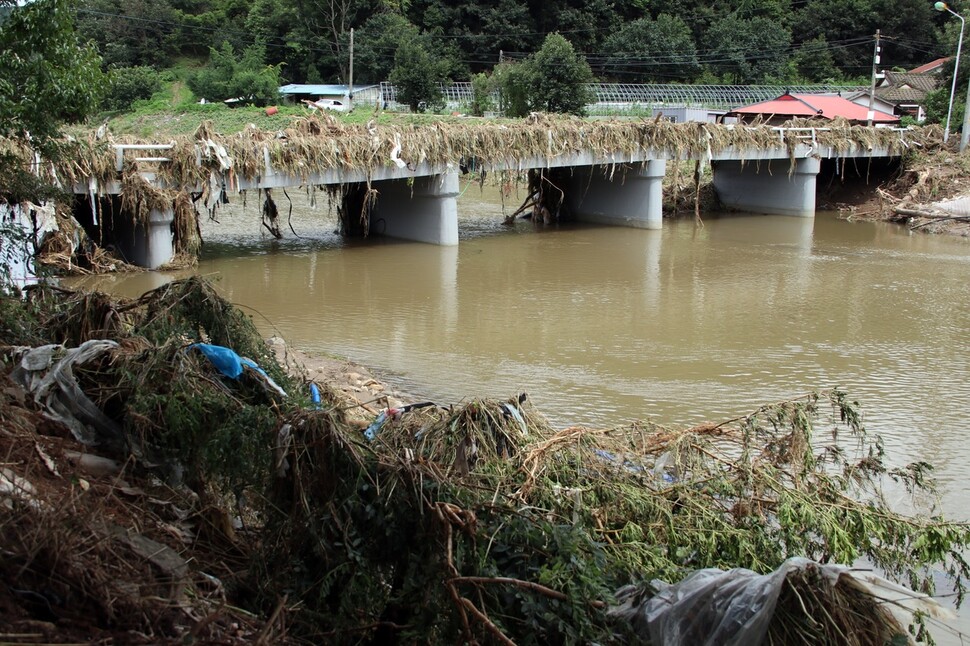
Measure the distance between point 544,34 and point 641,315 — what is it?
46118 millimetres

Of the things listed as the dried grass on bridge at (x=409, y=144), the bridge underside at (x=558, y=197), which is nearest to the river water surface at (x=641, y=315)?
the bridge underside at (x=558, y=197)

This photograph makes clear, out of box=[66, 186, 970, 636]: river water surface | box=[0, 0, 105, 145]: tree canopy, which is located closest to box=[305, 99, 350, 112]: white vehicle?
box=[66, 186, 970, 636]: river water surface

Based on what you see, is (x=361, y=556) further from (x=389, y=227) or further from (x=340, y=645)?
(x=389, y=227)

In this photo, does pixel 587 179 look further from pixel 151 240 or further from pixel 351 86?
pixel 351 86

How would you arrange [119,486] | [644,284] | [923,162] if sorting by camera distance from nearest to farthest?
[119,486], [644,284], [923,162]

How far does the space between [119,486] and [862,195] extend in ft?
89.4

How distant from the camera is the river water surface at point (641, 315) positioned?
10.8 m

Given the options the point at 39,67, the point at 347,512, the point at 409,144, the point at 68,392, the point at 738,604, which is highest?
the point at 39,67

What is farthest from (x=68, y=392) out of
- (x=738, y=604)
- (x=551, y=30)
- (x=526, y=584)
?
(x=551, y=30)

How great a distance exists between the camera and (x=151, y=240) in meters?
17.0

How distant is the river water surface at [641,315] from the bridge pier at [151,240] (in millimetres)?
560

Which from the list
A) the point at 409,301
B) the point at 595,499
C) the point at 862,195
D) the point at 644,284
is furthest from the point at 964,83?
the point at 595,499

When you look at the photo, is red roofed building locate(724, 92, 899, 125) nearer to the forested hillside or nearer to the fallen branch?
the forested hillside

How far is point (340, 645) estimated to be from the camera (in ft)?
15.6
